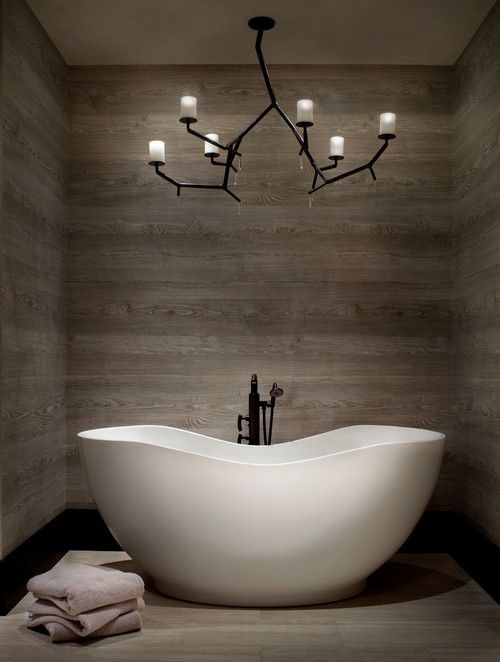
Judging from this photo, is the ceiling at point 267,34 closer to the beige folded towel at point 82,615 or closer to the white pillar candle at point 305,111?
the white pillar candle at point 305,111

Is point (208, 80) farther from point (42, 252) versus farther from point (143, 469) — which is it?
point (143, 469)

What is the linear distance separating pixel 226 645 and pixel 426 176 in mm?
2505

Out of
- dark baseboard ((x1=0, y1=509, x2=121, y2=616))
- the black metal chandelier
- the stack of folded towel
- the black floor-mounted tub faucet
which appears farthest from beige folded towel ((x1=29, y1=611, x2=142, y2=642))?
the black metal chandelier

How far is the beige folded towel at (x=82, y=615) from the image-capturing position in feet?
8.13

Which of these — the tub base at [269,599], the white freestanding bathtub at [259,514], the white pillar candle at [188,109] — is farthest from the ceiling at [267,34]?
the tub base at [269,599]

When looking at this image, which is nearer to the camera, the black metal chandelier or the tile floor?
the tile floor

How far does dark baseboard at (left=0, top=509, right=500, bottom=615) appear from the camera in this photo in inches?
113

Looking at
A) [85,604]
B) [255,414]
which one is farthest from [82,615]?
[255,414]

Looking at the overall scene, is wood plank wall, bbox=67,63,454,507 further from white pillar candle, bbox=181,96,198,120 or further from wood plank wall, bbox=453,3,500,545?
white pillar candle, bbox=181,96,198,120

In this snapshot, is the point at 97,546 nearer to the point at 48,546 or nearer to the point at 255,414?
the point at 48,546

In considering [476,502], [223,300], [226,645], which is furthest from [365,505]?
[223,300]

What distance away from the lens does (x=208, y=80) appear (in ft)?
12.5

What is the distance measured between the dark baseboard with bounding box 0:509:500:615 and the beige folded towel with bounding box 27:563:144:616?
264 mm

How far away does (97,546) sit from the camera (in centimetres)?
359
